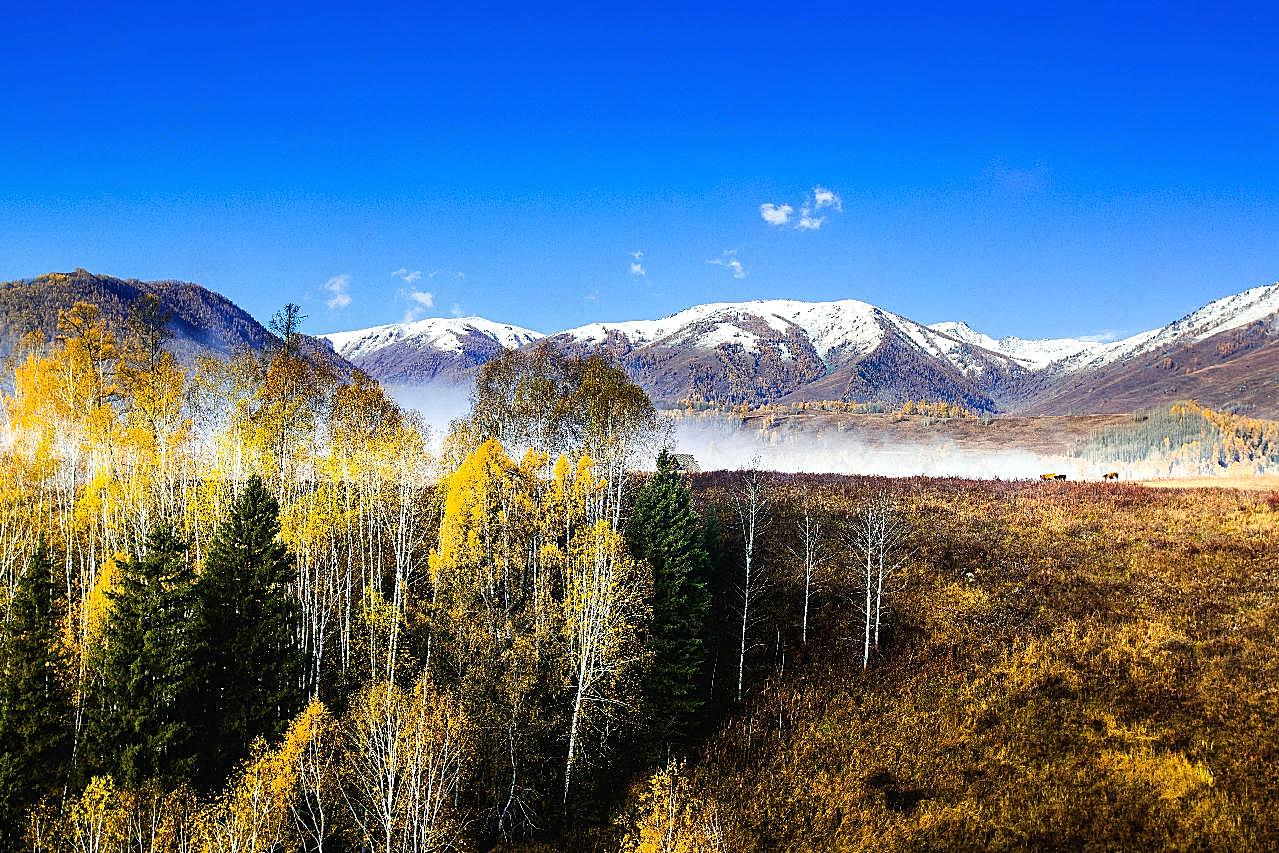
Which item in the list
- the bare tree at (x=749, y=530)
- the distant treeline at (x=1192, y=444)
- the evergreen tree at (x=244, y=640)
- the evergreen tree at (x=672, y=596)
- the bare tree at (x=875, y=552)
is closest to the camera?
the evergreen tree at (x=244, y=640)

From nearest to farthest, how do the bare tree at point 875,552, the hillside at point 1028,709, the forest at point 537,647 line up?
the forest at point 537,647, the hillside at point 1028,709, the bare tree at point 875,552

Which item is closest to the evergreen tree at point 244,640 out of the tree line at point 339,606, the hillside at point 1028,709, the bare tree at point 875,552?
the tree line at point 339,606

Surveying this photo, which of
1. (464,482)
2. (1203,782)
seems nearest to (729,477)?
(464,482)

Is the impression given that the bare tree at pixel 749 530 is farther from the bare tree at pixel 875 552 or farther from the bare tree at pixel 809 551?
the bare tree at pixel 875 552

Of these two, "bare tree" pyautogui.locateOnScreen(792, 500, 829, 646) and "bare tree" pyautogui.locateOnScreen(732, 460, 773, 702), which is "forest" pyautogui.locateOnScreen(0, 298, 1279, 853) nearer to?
"bare tree" pyautogui.locateOnScreen(792, 500, 829, 646)

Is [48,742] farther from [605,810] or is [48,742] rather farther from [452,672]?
[605,810]

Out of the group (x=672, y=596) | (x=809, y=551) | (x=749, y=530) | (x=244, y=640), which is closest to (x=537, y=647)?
(x=672, y=596)
